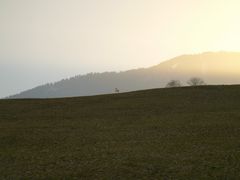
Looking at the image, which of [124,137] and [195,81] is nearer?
[124,137]

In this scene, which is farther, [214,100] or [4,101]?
[4,101]

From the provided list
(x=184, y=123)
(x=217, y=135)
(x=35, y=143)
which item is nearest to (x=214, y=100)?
(x=184, y=123)

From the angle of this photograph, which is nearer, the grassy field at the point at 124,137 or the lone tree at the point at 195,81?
the grassy field at the point at 124,137

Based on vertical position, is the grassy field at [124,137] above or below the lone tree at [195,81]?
below

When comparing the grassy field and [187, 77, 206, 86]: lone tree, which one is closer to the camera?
the grassy field

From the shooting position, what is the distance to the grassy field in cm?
2478

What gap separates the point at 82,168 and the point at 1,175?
533 centimetres

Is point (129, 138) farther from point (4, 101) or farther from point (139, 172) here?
point (4, 101)

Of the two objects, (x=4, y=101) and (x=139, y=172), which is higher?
(x=4, y=101)

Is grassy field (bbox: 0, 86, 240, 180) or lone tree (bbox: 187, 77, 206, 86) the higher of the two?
lone tree (bbox: 187, 77, 206, 86)

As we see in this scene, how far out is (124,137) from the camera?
34219 millimetres

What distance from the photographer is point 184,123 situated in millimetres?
38875

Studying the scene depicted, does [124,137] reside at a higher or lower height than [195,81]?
lower

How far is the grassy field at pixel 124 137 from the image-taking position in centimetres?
2478
